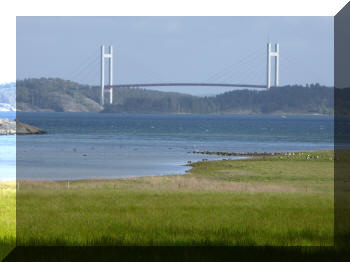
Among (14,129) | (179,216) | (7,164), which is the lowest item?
(7,164)

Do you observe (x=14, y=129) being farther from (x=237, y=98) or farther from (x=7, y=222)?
(x=237, y=98)

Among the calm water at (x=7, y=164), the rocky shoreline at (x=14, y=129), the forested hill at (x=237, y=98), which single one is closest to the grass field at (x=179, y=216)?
the calm water at (x=7, y=164)

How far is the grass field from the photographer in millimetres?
9492

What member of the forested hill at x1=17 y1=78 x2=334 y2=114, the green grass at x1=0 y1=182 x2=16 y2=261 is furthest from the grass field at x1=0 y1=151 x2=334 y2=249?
the forested hill at x1=17 y1=78 x2=334 y2=114

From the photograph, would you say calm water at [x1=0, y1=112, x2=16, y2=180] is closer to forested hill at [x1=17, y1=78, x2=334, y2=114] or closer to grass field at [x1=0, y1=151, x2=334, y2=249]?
grass field at [x1=0, y1=151, x2=334, y2=249]

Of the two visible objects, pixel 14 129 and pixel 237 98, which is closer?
pixel 14 129

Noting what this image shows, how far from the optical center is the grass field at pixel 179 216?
9.49m

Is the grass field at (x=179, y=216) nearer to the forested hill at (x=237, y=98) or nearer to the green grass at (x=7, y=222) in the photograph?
the green grass at (x=7, y=222)

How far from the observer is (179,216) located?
1189cm

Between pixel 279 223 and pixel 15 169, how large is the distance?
21147mm

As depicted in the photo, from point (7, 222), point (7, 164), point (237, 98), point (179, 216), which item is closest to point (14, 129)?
point (7, 164)

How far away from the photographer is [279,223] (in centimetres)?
1109

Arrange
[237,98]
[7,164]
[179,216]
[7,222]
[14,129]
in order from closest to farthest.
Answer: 1. [7,222]
2. [179,216]
3. [7,164]
4. [14,129]
5. [237,98]

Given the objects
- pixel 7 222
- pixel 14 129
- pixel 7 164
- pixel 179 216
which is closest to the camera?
pixel 7 222
